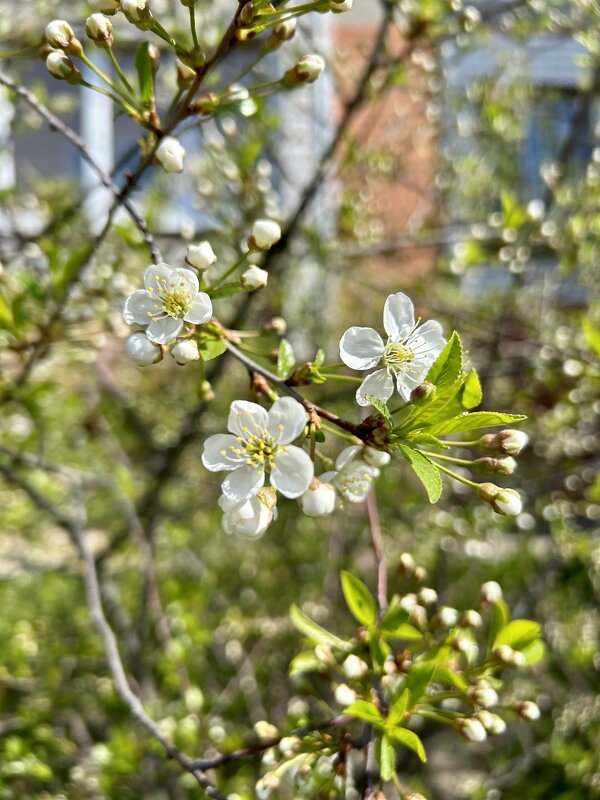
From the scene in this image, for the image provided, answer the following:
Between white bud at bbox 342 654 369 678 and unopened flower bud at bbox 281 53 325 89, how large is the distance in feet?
2.88

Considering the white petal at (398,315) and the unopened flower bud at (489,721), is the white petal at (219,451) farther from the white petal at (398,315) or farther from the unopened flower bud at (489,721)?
the unopened flower bud at (489,721)

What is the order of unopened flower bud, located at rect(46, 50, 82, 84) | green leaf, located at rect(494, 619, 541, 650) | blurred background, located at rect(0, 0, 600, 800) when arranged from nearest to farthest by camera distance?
1. unopened flower bud, located at rect(46, 50, 82, 84)
2. green leaf, located at rect(494, 619, 541, 650)
3. blurred background, located at rect(0, 0, 600, 800)

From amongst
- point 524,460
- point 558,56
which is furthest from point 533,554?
point 558,56

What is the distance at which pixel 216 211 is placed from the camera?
279cm

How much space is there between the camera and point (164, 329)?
880 millimetres

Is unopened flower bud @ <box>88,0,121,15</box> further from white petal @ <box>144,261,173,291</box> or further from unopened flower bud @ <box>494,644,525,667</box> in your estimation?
unopened flower bud @ <box>494,644,525,667</box>

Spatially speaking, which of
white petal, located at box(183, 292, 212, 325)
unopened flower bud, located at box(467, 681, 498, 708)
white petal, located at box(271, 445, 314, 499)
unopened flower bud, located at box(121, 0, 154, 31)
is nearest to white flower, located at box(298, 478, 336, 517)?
white petal, located at box(271, 445, 314, 499)

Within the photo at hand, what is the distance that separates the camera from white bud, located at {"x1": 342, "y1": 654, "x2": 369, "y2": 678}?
1.04 meters

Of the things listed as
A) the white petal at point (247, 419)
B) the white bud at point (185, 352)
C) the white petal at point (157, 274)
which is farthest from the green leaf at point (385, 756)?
the white petal at point (157, 274)

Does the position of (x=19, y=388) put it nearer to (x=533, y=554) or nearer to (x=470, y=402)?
(x=470, y=402)

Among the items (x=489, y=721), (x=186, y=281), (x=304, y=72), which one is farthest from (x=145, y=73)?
(x=489, y=721)

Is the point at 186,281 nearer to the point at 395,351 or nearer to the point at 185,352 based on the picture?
the point at 185,352

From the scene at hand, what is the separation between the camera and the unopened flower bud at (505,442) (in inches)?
35.7

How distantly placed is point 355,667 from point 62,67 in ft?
3.24
